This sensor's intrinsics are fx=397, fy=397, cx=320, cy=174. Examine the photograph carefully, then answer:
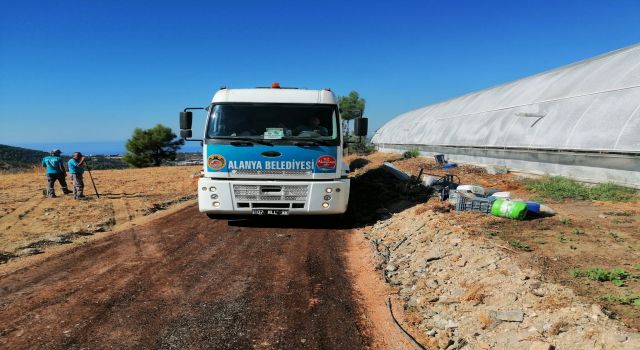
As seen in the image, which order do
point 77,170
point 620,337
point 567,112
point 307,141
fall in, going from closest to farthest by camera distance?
point 620,337 < point 307,141 < point 567,112 < point 77,170

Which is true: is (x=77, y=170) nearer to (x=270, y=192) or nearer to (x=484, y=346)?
(x=270, y=192)

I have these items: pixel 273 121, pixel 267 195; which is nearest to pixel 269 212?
pixel 267 195

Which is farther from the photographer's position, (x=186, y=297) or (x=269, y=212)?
(x=269, y=212)

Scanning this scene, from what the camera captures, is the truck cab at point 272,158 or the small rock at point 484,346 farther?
the truck cab at point 272,158

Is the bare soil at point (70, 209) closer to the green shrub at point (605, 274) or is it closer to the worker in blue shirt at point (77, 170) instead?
the worker in blue shirt at point (77, 170)

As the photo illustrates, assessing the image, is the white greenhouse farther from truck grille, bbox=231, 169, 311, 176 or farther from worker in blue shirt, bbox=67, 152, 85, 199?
worker in blue shirt, bbox=67, 152, 85, 199

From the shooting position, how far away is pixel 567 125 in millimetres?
12781

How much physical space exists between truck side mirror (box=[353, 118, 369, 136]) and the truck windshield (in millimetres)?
847

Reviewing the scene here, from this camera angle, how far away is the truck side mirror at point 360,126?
31.4 ft

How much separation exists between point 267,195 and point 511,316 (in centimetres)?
551

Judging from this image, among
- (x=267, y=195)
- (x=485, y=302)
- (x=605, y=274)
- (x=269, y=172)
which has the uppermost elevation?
(x=269, y=172)

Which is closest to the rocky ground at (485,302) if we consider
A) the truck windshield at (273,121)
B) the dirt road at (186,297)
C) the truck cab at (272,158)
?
the dirt road at (186,297)

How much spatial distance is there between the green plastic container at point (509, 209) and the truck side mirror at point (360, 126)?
135 inches

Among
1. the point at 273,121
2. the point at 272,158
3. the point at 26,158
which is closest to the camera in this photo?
the point at 272,158
